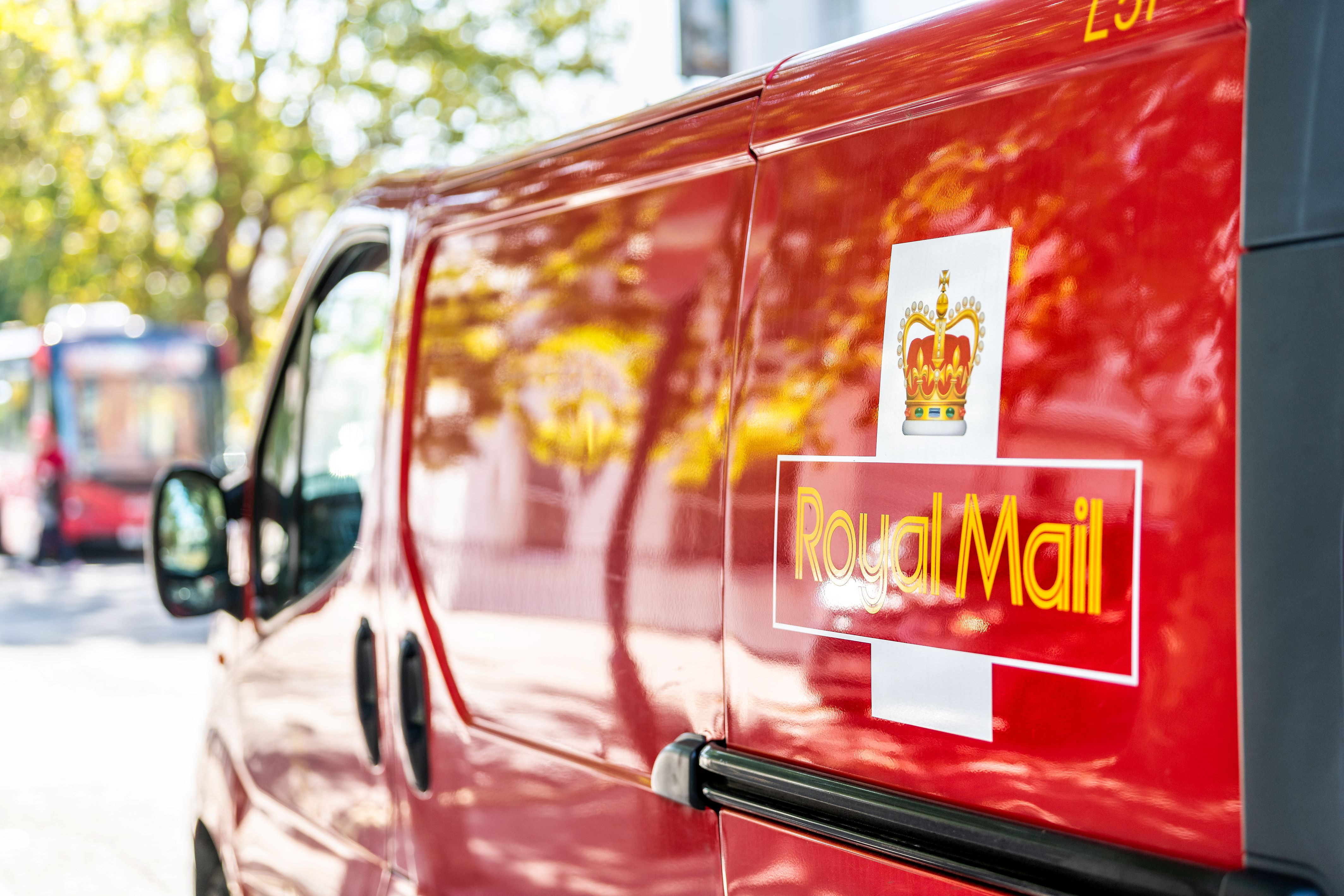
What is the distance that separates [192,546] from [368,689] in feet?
2.66

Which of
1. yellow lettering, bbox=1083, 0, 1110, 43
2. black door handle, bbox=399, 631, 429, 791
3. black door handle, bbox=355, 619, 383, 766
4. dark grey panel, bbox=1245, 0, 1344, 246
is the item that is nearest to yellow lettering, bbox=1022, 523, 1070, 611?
dark grey panel, bbox=1245, 0, 1344, 246

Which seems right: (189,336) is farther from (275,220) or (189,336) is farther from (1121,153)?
(1121,153)

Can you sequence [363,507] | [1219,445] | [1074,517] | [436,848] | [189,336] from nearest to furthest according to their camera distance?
[1219,445], [1074,517], [436,848], [363,507], [189,336]

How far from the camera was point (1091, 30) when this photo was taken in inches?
59.3

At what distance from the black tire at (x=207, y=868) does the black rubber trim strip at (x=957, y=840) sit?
6.92 ft

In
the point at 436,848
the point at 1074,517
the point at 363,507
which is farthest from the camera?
the point at 363,507

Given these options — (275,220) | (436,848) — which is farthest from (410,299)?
(275,220)

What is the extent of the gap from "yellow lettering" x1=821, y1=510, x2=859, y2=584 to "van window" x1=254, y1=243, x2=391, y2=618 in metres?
1.34

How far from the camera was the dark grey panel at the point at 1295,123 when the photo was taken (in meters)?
1.27

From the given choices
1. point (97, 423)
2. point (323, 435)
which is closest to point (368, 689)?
point (323, 435)

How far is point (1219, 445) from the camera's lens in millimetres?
1334

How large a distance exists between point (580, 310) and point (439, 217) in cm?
57

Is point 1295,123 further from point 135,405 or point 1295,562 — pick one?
point 135,405

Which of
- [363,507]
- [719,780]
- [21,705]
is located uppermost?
[363,507]
